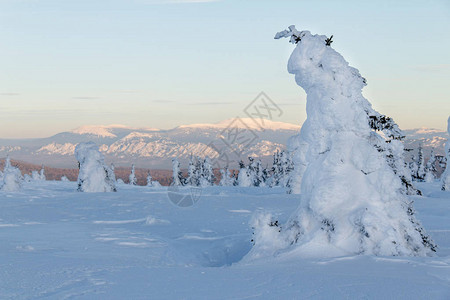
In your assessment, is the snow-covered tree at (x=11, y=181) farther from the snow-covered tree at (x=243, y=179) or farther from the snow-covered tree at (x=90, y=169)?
the snow-covered tree at (x=243, y=179)

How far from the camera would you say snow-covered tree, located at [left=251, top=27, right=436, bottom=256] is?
9.25 meters

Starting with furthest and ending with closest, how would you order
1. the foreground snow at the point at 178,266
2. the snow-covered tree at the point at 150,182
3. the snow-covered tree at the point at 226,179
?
the snow-covered tree at the point at 226,179, the snow-covered tree at the point at 150,182, the foreground snow at the point at 178,266

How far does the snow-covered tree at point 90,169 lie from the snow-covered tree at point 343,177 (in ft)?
85.1

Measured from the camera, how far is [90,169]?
3422 centimetres

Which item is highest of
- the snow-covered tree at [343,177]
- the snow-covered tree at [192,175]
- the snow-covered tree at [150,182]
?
the snow-covered tree at [343,177]

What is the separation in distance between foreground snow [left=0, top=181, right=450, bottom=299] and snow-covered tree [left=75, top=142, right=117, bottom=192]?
1519 centimetres

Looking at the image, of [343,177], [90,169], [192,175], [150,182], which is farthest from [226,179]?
[343,177]

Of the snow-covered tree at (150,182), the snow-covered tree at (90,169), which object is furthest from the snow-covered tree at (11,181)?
the snow-covered tree at (150,182)

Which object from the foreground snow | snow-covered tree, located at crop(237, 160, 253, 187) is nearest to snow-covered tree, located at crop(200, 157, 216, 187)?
snow-covered tree, located at crop(237, 160, 253, 187)

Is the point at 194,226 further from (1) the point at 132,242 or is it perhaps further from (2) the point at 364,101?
(2) the point at 364,101

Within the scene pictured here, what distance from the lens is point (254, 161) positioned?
75.3m

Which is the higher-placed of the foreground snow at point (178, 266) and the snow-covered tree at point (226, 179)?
the foreground snow at point (178, 266)

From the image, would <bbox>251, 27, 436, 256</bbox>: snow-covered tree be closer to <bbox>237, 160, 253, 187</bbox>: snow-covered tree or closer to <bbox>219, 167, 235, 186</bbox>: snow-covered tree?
<bbox>237, 160, 253, 187</bbox>: snow-covered tree

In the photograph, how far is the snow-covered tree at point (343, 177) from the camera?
9.25 m
